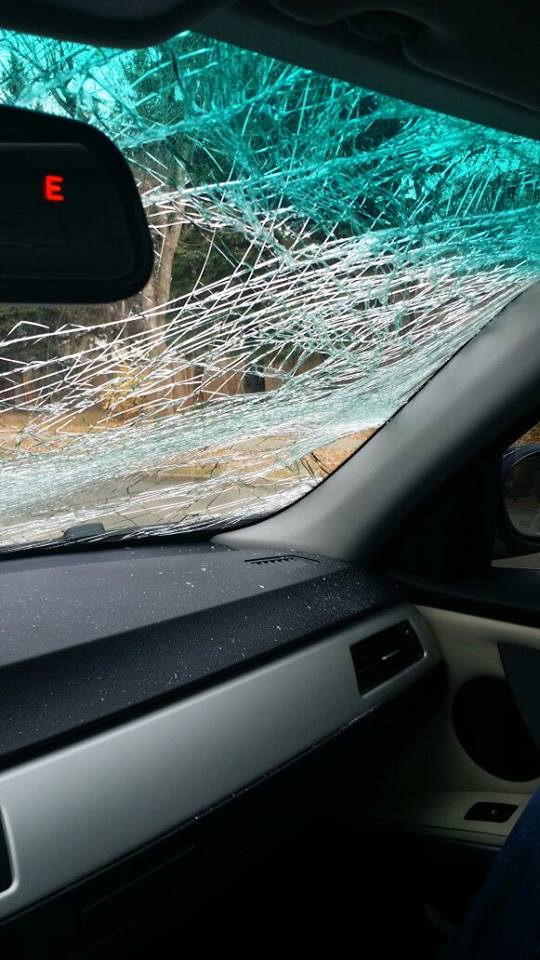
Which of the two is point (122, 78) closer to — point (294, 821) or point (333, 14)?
point (333, 14)

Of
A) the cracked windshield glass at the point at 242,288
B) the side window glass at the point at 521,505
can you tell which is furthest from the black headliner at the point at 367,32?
the side window glass at the point at 521,505

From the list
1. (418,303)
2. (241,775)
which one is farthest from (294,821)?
(418,303)

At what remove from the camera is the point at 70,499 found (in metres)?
2.80

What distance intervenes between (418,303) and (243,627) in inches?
42.9

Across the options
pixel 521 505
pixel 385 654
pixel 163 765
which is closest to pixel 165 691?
pixel 163 765

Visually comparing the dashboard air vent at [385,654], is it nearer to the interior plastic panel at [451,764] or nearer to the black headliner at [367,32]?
the interior plastic panel at [451,764]

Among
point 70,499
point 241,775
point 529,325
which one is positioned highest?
point 529,325

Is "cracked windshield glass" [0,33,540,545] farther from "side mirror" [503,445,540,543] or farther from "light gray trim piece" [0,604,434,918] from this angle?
"light gray trim piece" [0,604,434,918]

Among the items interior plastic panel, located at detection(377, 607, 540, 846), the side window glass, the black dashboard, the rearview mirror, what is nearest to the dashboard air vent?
the black dashboard

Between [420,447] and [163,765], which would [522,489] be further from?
[163,765]

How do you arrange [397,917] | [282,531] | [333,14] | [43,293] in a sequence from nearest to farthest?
[333,14] → [43,293] → [397,917] → [282,531]

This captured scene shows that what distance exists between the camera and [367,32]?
1328 mm

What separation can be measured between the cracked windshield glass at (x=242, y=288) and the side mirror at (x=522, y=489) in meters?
0.48

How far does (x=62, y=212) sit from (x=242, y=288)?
3.21ft
